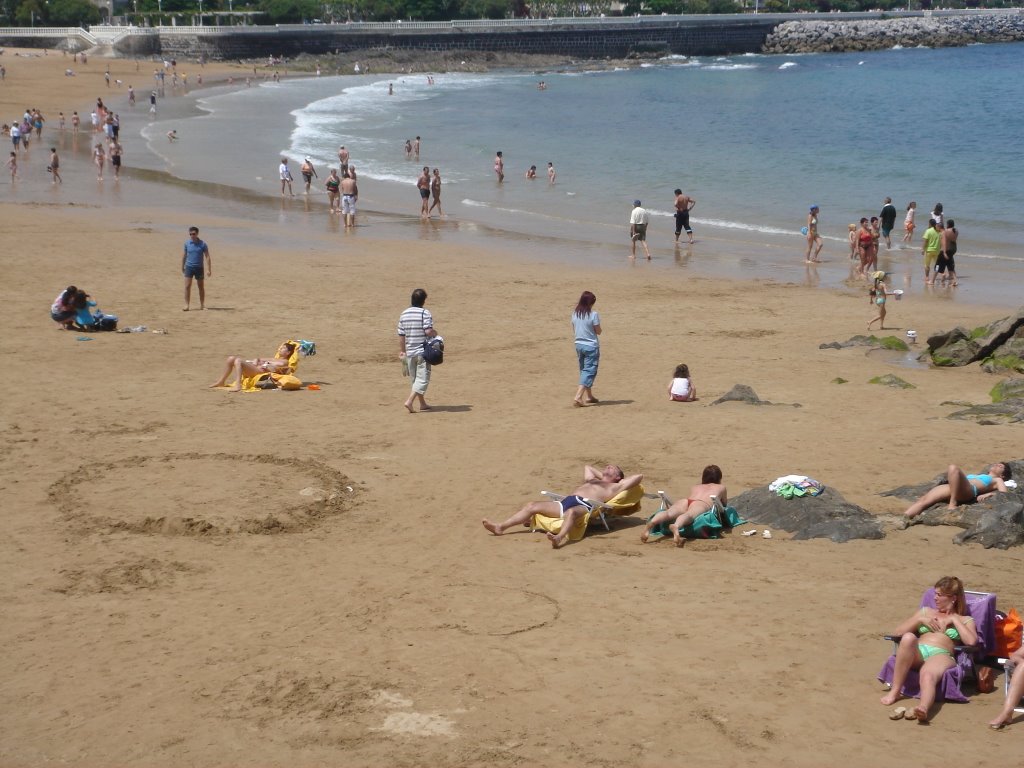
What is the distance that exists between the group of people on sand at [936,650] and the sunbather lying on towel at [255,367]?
30.0 ft

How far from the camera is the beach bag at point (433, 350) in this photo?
42.7ft

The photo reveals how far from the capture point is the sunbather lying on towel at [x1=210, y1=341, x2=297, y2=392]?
14.4 m

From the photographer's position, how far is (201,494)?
34.5 feet

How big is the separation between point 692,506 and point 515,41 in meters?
105

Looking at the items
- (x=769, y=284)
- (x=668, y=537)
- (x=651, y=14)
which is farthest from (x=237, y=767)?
(x=651, y=14)

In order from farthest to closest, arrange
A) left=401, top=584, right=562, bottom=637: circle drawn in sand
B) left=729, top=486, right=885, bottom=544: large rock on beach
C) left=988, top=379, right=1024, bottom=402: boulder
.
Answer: left=988, top=379, right=1024, bottom=402: boulder
left=729, top=486, right=885, bottom=544: large rock on beach
left=401, top=584, right=562, bottom=637: circle drawn in sand

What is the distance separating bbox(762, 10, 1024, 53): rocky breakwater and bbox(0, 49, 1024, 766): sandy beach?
106113mm

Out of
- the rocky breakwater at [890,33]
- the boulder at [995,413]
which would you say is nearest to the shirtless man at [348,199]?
the boulder at [995,413]

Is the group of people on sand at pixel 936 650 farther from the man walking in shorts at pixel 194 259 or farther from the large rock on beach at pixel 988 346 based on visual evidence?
the man walking in shorts at pixel 194 259

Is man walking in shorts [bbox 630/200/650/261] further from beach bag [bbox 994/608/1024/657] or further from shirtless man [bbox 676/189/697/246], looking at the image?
beach bag [bbox 994/608/1024/657]

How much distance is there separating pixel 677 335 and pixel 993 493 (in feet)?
28.5

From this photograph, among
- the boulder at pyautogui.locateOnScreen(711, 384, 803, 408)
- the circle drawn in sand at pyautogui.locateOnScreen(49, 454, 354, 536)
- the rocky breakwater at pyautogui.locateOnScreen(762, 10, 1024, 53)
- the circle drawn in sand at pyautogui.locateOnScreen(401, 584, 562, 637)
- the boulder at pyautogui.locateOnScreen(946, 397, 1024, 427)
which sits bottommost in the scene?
the circle drawn in sand at pyautogui.locateOnScreen(49, 454, 354, 536)

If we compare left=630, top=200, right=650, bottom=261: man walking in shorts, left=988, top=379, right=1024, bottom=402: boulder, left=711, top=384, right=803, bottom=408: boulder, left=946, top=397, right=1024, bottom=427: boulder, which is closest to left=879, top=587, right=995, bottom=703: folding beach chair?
left=946, top=397, right=1024, bottom=427: boulder

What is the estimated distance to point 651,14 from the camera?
5202 inches
